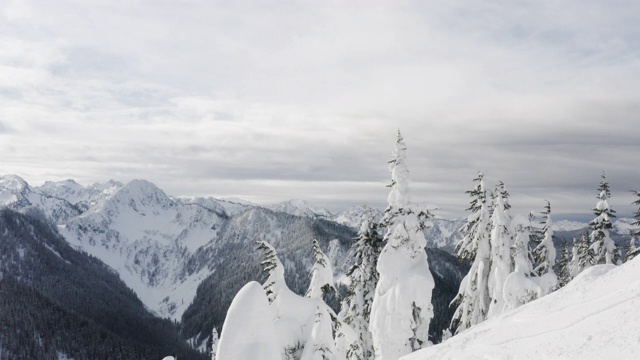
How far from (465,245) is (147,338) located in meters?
206

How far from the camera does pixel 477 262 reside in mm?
20609

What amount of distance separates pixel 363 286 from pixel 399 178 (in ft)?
19.3

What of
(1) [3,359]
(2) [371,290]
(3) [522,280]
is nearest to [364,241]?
(2) [371,290]

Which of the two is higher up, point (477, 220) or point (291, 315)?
point (477, 220)

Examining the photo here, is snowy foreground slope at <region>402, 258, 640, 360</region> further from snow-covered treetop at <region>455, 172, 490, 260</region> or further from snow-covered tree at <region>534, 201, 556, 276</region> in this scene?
snow-covered tree at <region>534, 201, 556, 276</region>

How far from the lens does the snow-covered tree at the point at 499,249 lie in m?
19.1

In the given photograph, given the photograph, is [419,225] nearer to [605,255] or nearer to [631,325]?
[631,325]

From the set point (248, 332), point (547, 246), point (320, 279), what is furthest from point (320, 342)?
point (547, 246)

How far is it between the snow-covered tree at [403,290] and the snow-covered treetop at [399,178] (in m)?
0.22

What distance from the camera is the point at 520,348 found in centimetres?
648

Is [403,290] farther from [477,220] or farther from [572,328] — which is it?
[572,328]

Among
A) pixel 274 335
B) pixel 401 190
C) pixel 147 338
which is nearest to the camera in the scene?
pixel 274 335

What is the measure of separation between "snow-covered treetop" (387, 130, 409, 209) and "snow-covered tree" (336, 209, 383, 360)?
323 centimetres

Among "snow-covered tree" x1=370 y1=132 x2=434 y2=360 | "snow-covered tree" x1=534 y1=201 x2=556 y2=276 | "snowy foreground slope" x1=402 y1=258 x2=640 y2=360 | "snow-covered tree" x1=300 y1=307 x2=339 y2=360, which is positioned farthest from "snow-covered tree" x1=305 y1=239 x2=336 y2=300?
"snow-covered tree" x1=534 y1=201 x2=556 y2=276
